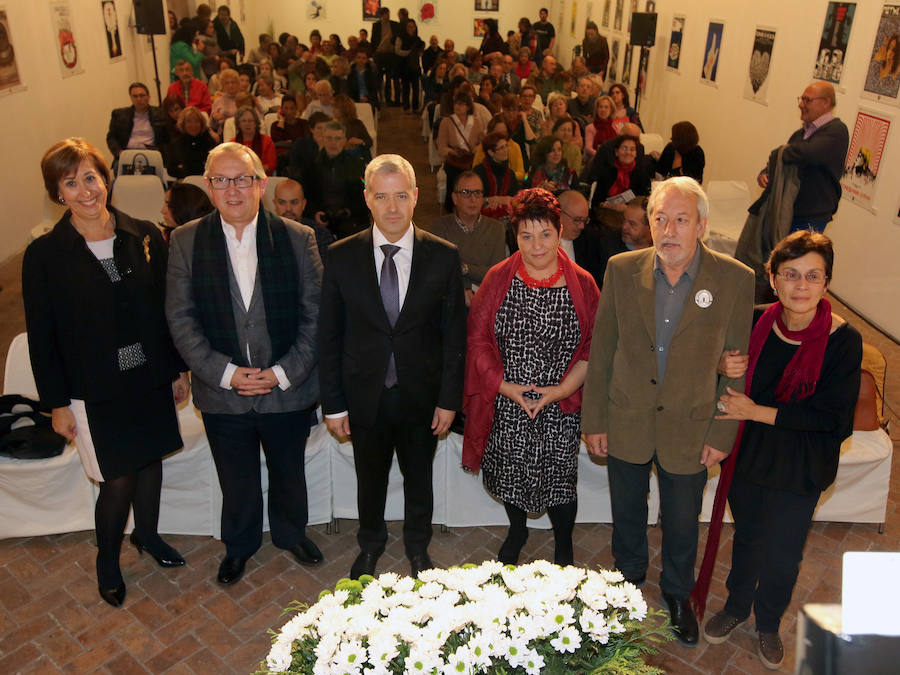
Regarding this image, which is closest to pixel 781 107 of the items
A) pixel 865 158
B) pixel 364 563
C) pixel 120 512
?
pixel 865 158

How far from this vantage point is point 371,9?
22844 mm

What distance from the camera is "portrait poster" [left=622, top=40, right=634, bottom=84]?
1536cm

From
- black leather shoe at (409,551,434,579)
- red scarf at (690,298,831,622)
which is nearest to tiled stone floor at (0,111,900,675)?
black leather shoe at (409,551,434,579)

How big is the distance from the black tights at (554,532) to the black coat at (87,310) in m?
1.79

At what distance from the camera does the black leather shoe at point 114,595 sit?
11.3 feet

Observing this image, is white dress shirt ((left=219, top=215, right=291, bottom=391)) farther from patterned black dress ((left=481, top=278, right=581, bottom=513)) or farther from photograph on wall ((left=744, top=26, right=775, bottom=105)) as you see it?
photograph on wall ((left=744, top=26, right=775, bottom=105))

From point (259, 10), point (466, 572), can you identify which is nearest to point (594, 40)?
point (259, 10)

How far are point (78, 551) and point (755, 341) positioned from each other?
3.40 metres

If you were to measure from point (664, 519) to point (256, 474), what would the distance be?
1865 mm

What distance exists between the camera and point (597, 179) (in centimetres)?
703

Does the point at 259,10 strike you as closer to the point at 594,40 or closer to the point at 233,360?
the point at 594,40

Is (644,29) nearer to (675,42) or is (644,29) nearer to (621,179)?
(675,42)

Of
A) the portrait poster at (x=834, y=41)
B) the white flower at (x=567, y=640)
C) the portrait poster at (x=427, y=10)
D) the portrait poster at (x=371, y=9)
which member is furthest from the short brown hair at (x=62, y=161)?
the portrait poster at (x=427, y=10)

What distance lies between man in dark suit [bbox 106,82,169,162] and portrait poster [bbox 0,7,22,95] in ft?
3.86
